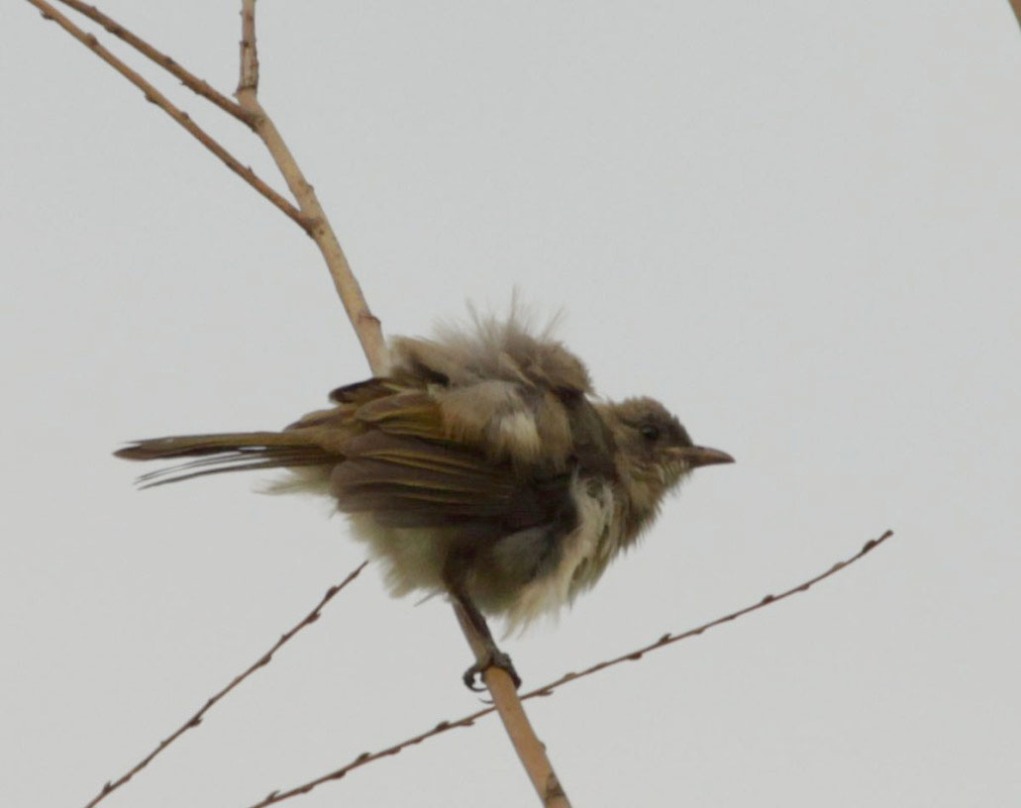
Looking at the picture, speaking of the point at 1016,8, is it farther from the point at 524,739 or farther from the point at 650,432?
the point at 650,432

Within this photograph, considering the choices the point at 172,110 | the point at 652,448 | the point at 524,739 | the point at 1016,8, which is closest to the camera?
the point at 1016,8

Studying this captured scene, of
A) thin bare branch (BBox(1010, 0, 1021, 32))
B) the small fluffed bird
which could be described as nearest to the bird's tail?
the small fluffed bird

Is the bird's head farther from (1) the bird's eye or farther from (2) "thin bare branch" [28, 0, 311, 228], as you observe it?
(2) "thin bare branch" [28, 0, 311, 228]

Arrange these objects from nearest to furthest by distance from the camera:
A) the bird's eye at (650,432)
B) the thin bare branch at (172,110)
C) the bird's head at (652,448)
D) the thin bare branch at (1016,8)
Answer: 1. the thin bare branch at (1016,8)
2. the thin bare branch at (172,110)
3. the bird's head at (652,448)
4. the bird's eye at (650,432)

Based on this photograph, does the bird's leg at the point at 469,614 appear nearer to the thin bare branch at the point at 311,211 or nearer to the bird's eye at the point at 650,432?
the thin bare branch at the point at 311,211

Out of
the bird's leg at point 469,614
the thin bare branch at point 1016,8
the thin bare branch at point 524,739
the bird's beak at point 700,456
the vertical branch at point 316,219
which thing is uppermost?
the vertical branch at point 316,219

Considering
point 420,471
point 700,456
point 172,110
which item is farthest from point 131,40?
point 700,456

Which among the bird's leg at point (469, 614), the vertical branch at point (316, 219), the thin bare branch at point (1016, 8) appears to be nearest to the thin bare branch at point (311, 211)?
the vertical branch at point (316, 219)
